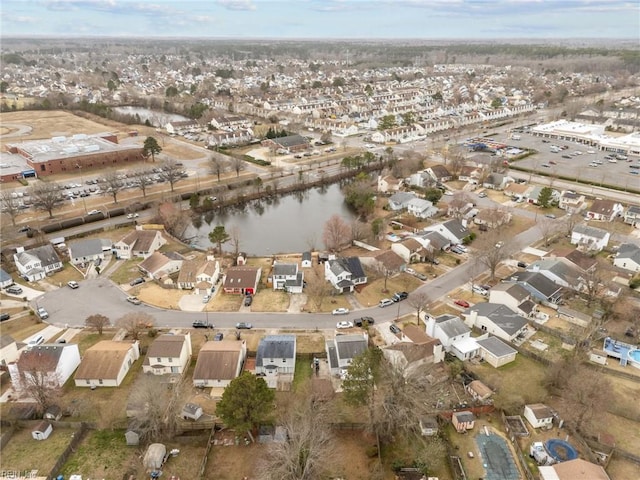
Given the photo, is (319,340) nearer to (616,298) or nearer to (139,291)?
(139,291)

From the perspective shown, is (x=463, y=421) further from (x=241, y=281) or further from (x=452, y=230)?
Result: (x=452, y=230)

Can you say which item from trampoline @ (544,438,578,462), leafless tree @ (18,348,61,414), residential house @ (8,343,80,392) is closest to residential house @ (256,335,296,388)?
leafless tree @ (18,348,61,414)

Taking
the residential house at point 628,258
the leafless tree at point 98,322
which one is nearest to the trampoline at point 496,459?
the leafless tree at point 98,322

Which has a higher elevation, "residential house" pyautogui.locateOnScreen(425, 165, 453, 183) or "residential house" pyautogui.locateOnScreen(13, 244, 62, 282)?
"residential house" pyautogui.locateOnScreen(425, 165, 453, 183)

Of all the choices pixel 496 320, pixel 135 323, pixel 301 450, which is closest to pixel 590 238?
pixel 496 320

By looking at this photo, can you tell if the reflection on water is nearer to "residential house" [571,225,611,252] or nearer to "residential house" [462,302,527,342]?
"residential house" [462,302,527,342]

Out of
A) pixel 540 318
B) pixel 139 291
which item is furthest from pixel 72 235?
pixel 540 318
